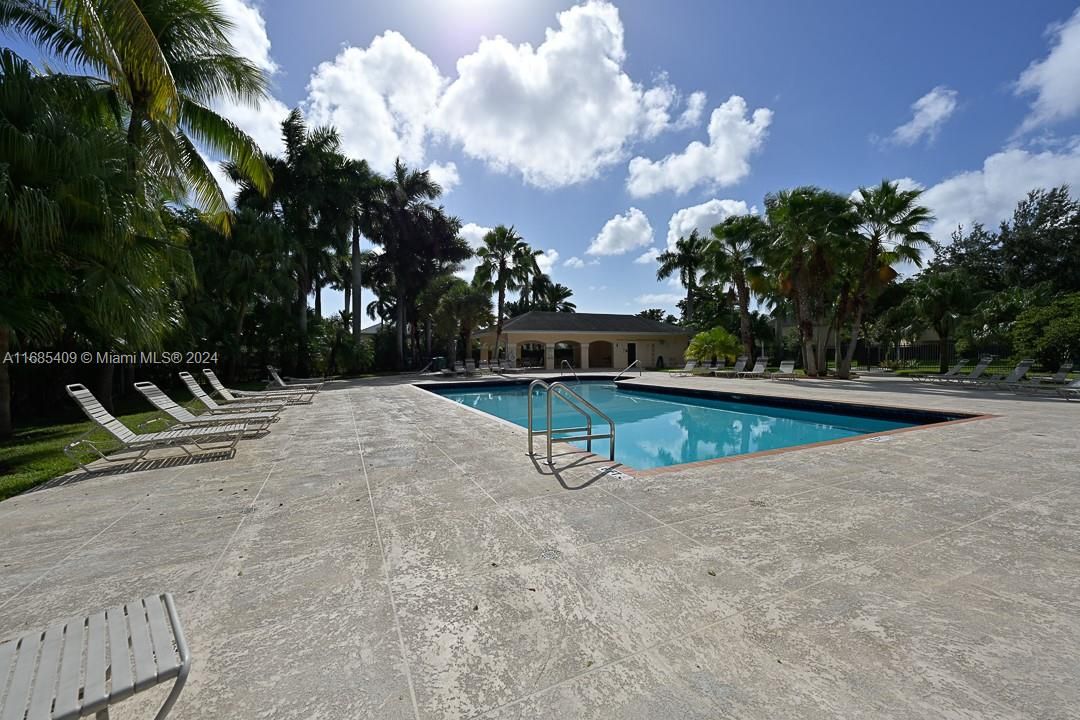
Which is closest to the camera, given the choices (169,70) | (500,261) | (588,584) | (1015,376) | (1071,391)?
(588,584)

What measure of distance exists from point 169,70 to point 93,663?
10.2m

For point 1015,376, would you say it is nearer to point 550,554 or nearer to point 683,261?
point 550,554

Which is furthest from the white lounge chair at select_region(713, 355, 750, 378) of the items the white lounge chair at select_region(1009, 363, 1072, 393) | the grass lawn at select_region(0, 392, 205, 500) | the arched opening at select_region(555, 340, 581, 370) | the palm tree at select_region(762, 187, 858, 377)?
the grass lawn at select_region(0, 392, 205, 500)

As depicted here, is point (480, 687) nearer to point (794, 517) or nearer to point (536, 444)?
point (794, 517)

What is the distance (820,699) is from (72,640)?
277 cm

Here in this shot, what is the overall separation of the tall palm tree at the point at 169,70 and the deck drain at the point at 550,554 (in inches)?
381

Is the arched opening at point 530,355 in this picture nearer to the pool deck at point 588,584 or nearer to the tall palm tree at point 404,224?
the tall palm tree at point 404,224

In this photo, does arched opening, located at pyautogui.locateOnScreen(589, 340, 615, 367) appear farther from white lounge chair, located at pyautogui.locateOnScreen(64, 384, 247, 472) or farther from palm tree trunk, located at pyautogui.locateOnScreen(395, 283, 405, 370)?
white lounge chair, located at pyautogui.locateOnScreen(64, 384, 247, 472)

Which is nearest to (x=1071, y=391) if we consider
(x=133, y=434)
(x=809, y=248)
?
(x=809, y=248)

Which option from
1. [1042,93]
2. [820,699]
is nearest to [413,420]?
[820,699]

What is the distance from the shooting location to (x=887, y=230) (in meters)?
17.0

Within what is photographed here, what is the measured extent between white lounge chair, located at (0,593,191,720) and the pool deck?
0.42 metres

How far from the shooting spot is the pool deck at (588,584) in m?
1.74

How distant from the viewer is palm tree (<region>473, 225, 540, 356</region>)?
27891 millimetres
